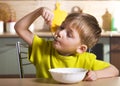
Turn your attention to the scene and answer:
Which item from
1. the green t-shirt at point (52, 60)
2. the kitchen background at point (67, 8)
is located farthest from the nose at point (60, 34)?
the kitchen background at point (67, 8)

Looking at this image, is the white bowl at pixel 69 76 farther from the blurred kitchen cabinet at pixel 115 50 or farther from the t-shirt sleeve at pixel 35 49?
the blurred kitchen cabinet at pixel 115 50

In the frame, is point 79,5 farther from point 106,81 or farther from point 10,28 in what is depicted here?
point 106,81

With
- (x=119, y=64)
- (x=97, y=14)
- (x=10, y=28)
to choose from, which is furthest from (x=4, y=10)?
(x=119, y=64)

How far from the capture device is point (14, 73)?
3342 mm

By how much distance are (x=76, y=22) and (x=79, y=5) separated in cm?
250

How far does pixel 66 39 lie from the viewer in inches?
51.8

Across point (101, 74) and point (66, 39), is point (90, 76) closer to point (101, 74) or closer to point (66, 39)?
point (101, 74)

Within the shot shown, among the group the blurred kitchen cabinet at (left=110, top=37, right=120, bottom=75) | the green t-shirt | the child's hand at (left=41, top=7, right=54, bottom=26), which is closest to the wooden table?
the green t-shirt

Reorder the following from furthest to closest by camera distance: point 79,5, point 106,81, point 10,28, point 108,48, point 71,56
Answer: point 79,5 < point 10,28 < point 108,48 < point 71,56 < point 106,81

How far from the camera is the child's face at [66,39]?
1.30m

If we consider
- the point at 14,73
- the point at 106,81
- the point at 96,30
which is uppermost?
the point at 96,30

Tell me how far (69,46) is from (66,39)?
40mm

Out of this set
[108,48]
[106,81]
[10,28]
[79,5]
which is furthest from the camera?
[79,5]

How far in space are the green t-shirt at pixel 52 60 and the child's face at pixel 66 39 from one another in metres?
0.05
